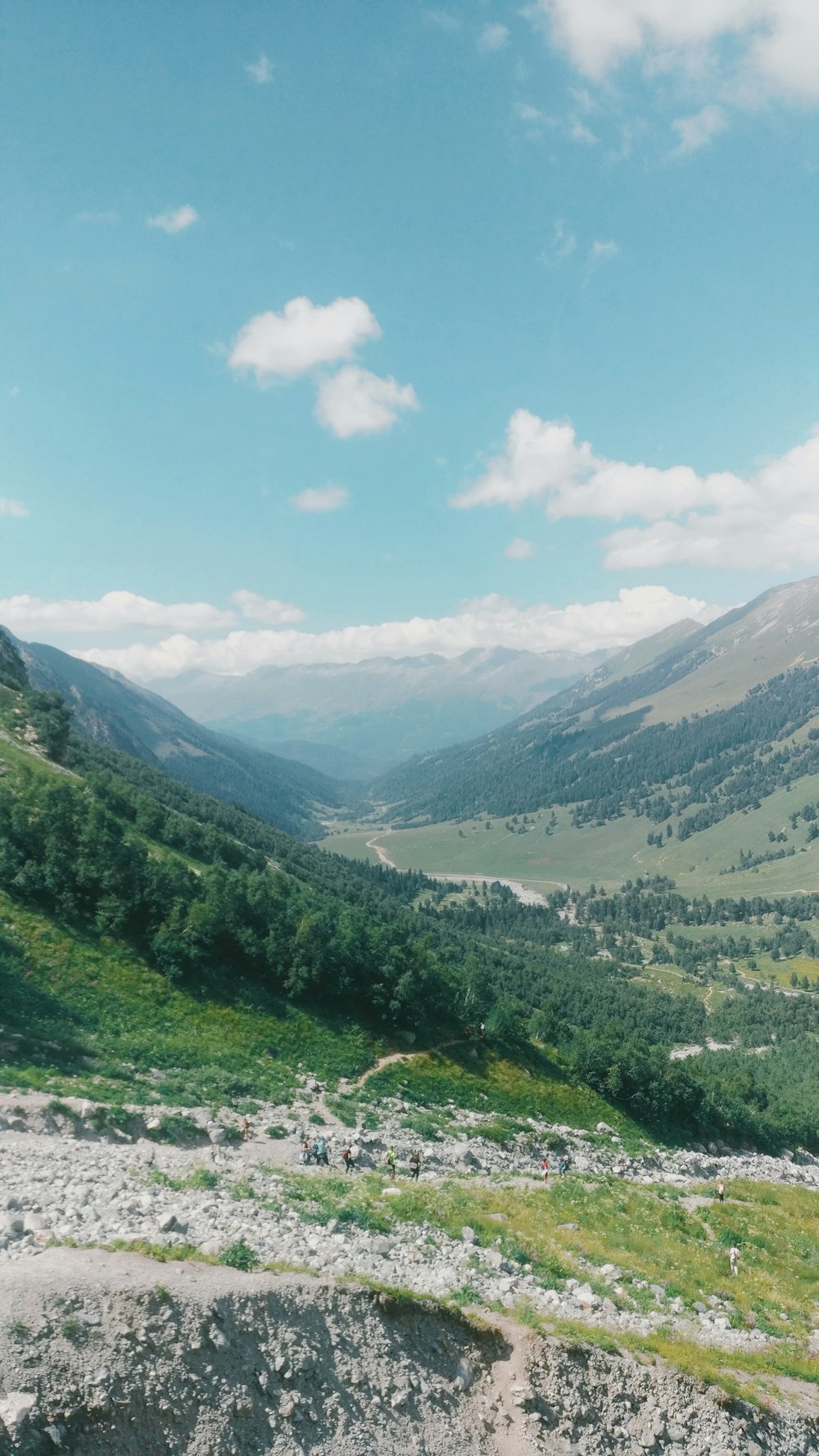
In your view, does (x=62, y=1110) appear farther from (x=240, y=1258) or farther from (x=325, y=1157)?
(x=240, y=1258)

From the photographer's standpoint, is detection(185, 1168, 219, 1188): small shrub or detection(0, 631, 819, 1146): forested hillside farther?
detection(0, 631, 819, 1146): forested hillside

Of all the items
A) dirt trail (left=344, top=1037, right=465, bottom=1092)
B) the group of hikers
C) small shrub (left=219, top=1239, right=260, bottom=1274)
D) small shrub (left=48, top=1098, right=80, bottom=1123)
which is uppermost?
small shrub (left=219, top=1239, right=260, bottom=1274)

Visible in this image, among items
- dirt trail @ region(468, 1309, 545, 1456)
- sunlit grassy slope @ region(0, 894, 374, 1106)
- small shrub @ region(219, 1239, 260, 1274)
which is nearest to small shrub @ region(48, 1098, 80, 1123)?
sunlit grassy slope @ region(0, 894, 374, 1106)

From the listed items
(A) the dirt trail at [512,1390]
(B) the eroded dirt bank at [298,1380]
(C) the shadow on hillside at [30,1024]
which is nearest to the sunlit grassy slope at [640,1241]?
(A) the dirt trail at [512,1390]

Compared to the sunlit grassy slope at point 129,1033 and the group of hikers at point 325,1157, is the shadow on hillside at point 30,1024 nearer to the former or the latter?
the sunlit grassy slope at point 129,1033

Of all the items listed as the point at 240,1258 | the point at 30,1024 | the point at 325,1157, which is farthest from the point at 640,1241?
the point at 30,1024

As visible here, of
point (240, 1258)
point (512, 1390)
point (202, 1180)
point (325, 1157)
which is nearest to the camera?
point (240, 1258)

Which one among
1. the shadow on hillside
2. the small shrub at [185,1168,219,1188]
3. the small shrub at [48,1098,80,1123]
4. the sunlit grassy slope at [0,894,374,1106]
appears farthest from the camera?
the sunlit grassy slope at [0,894,374,1106]

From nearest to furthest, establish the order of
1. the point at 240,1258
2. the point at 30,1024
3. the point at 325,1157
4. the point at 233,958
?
the point at 240,1258, the point at 325,1157, the point at 30,1024, the point at 233,958

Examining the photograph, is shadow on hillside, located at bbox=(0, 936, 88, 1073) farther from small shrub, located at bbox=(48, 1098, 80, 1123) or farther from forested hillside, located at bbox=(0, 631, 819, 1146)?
small shrub, located at bbox=(48, 1098, 80, 1123)

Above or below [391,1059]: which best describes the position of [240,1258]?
above

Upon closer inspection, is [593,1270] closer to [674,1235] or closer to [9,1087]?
[674,1235]

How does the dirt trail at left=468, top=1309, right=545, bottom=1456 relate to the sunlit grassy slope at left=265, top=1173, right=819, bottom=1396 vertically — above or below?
above

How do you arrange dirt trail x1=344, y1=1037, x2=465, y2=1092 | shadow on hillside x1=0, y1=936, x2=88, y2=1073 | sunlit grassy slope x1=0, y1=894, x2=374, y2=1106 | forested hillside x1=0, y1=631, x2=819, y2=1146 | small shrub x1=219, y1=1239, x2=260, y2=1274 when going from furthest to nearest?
forested hillside x1=0, y1=631, x2=819, y2=1146 < dirt trail x1=344, y1=1037, x2=465, y2=1092 < sunlit grassy slope x1=0, y1=894, x2=374, y2=1106 < shadow on hillside x1=0, y1=936, x2=88, y2=1073 < small shrub x1=219, y1=1239, x2=260, y2=1274
